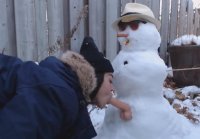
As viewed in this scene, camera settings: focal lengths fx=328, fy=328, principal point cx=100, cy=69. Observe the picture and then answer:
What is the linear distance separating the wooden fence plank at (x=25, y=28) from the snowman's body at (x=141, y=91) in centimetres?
113

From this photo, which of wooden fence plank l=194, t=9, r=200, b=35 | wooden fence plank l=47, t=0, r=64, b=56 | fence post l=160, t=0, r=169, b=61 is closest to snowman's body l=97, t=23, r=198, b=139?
wooden fence plank l=47, t=0, r=64, b=56

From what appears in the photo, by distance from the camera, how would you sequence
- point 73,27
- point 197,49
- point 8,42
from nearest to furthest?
1. point 8,42
2. point 73,27
3. point 197,49

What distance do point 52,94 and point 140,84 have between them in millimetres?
824

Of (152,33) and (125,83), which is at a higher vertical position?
(152,33)

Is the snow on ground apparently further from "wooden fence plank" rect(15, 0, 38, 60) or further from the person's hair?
the person's hair

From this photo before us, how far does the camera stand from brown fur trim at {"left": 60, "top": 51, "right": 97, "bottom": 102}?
1361 mm

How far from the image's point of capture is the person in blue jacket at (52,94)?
46.2 inches

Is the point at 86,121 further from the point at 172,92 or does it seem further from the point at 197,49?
the point at 197,49

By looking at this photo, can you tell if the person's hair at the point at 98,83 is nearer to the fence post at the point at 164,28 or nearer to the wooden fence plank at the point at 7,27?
the wooden fence plank at the point at 7,27

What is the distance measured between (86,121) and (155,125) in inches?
26.9

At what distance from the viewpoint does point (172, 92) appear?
3369mm

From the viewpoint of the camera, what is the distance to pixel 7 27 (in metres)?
2.78

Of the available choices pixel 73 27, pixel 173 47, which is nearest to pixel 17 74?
pixel 73 27

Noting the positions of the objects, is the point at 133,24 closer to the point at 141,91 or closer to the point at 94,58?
the point at 141,91
